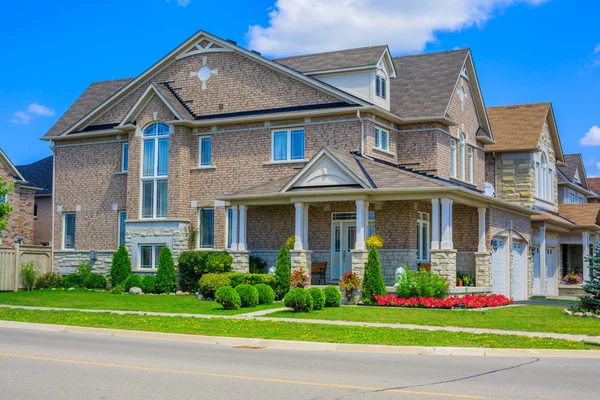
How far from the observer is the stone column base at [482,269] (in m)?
29.2

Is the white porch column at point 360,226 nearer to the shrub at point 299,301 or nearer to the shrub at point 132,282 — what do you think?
the shrub at point 299,301

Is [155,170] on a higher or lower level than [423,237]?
higher

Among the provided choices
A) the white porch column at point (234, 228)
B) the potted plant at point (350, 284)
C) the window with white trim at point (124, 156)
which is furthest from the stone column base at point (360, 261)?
the window with white trim at point (124, 156)

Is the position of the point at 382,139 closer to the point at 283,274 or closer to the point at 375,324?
the point at 283,274

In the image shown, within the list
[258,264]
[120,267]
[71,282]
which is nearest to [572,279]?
[258,264]

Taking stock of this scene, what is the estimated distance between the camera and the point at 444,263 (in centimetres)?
2578

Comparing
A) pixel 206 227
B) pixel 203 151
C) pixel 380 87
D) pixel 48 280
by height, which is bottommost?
pixel 48 280

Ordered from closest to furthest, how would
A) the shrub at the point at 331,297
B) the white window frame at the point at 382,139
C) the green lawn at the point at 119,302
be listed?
the green lawn at the point at 119,302
the shrub at the point at 331,297
the white window frame at the point at 382,139

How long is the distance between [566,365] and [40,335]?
11.3 metres

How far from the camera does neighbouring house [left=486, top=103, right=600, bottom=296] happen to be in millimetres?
36969

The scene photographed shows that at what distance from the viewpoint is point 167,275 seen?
31656 mm

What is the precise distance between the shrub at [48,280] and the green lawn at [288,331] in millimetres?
12906

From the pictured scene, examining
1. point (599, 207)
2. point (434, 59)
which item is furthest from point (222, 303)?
point (599, 207)

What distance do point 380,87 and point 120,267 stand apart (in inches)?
525
